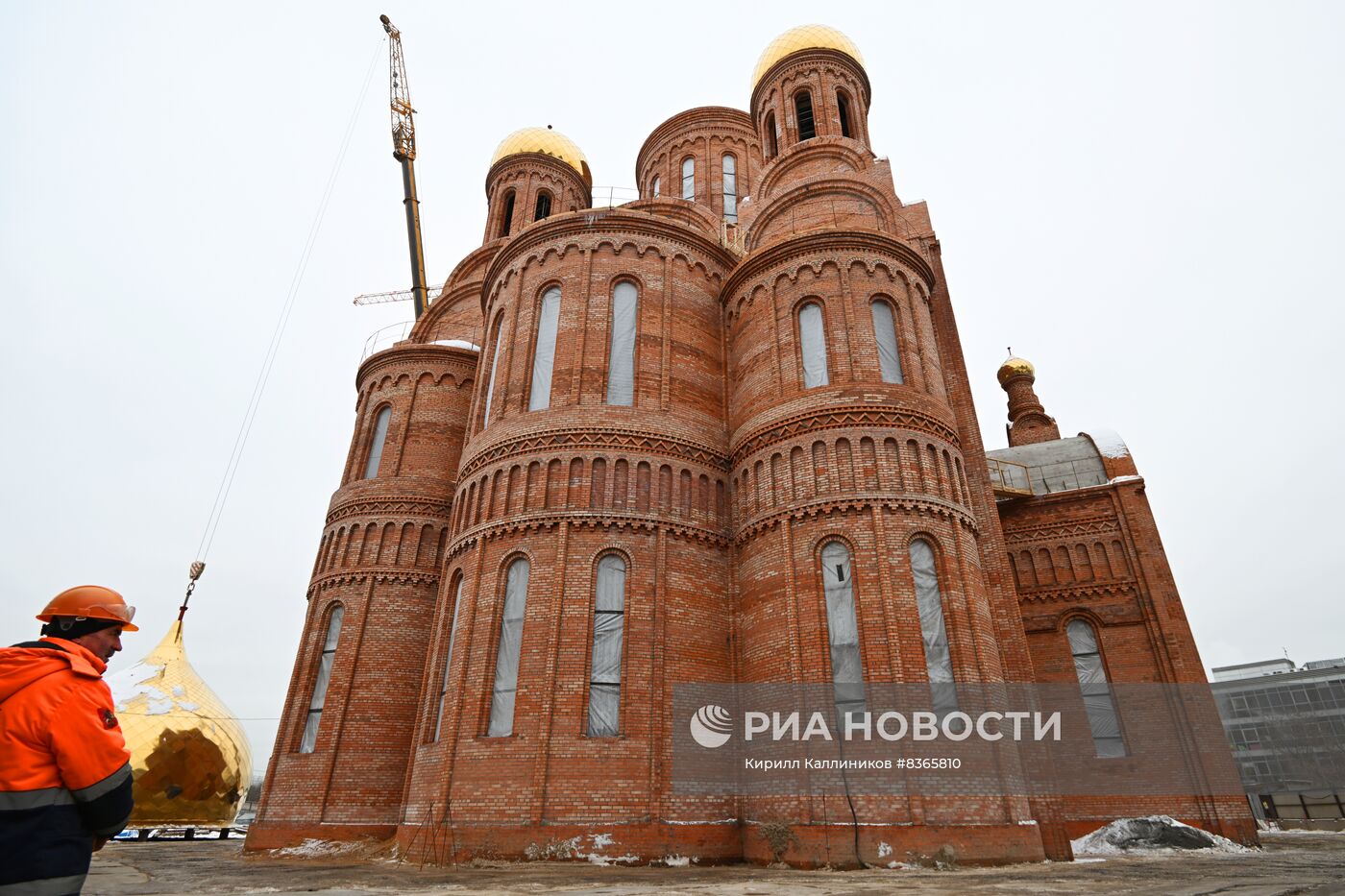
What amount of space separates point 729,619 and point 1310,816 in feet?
114

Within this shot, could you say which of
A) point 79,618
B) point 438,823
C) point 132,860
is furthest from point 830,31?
point 132,860

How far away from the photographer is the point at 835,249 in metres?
17.5

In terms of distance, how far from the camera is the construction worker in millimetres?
2770

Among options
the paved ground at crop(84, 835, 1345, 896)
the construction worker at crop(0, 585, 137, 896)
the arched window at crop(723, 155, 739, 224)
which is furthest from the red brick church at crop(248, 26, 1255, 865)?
the construction worker at crop(0, 585, 137, 896)

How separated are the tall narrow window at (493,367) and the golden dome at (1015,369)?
23489 mm

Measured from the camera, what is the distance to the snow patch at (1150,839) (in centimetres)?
1603

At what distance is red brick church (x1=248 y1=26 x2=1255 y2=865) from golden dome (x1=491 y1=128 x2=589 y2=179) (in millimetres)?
12221

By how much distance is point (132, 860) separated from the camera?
49.5ft

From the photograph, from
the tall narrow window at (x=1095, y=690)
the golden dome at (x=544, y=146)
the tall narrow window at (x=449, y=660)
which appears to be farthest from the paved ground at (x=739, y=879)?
the golden dome at (x=544, y=146)

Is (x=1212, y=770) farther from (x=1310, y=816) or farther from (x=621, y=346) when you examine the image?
(x=1310, y=816)

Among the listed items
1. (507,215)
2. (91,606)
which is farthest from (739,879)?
(507,215)

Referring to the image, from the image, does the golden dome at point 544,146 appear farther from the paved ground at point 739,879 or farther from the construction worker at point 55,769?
the construction worker at point 55,769

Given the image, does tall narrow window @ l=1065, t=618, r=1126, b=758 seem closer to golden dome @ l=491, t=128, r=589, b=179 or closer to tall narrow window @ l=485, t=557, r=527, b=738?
tall narrow window @ l=485, t=557, r=527, b=738

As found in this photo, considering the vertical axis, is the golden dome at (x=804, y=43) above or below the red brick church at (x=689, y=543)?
above
